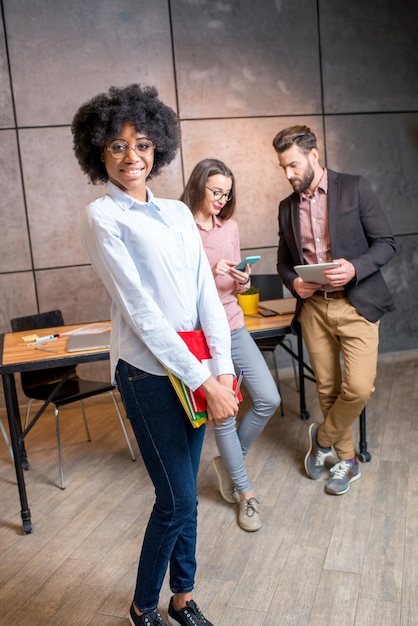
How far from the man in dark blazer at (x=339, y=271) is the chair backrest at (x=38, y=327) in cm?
169

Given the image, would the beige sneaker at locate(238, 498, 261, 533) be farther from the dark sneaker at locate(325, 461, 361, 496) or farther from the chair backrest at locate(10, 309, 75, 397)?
the chair backrest at locate(10, 309, 75, 397)

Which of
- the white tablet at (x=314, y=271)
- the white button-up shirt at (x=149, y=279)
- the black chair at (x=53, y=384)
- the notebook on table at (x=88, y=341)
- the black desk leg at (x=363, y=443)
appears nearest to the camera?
the white button-up shirt at (x=149, y=279)

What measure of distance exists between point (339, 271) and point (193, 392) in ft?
4.52

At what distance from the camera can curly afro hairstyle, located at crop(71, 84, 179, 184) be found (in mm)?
1688

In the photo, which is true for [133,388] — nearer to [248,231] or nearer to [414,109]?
[248,231]

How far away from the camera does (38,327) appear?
3.90m

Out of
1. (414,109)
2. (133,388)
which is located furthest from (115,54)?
(133,388)

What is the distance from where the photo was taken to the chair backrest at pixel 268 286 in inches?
174

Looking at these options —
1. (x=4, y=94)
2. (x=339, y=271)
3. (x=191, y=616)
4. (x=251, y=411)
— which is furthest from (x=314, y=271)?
Result: (x=4, y=94)

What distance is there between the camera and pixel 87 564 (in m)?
Result: 2.57

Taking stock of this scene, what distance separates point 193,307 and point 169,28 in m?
3.74

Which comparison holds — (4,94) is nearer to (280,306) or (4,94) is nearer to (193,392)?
(280,306)

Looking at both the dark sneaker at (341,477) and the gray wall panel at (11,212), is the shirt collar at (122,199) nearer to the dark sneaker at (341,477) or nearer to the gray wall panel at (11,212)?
the dark sneaker at (341,477)

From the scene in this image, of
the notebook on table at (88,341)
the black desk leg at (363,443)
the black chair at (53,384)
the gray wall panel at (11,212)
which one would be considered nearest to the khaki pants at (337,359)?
the black desk leg at (363,443)
